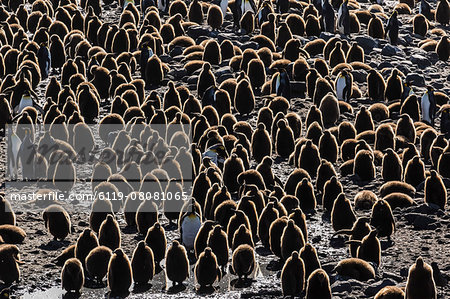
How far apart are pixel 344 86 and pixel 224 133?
133 inches

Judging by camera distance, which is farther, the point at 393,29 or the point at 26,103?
the point at 393,29

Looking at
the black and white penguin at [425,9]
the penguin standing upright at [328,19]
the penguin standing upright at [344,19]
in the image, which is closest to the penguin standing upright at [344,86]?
the penguin standing upright at [344,19]

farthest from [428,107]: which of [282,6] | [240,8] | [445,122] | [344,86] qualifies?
[282,6]

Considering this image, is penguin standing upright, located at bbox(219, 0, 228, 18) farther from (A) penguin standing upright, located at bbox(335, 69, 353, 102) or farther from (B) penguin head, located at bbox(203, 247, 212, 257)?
(B) penguin head, located at bbox(203, 247, 212, 257)

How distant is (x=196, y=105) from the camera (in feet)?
60.1

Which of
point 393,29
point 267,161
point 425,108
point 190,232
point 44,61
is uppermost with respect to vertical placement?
point 393,29

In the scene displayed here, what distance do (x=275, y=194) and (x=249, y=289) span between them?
2.35 meters

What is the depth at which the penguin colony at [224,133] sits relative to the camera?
501 inches

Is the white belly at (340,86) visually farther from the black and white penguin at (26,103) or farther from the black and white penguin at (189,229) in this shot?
the black and white penguin at (189,229)

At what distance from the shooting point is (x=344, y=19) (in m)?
23.9

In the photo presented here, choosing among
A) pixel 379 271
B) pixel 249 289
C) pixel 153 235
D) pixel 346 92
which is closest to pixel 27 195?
pixel 153 235

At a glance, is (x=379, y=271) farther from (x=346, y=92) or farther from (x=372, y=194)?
(x=346, y=92)

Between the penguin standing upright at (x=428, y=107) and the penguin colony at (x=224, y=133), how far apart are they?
2cm

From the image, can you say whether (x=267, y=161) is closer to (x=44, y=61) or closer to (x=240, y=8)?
(x=44, y=61)
